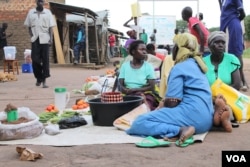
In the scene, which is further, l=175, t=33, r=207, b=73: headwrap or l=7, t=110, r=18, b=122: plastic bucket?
l=7, t=110, r=18, b=122: plastic bucket

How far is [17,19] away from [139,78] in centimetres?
1373

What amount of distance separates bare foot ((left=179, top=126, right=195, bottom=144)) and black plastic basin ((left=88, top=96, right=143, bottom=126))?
3.17ft

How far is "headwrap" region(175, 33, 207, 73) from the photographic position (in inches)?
174

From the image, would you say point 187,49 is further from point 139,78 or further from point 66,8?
point 66,8

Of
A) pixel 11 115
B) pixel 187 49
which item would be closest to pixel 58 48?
pixel 11 115

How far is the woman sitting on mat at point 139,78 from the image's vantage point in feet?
18.2

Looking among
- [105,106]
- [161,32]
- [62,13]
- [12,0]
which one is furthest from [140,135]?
[62,13]

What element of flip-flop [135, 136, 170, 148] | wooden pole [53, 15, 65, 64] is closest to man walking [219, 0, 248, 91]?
flip-flop [135, 136, 170, 148]

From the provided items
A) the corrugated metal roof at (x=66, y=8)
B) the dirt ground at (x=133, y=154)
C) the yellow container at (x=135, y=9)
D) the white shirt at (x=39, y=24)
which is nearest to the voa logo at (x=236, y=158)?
the dirt ground at (x=133, y=154)

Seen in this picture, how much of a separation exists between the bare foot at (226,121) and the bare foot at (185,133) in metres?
0.50

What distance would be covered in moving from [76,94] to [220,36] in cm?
405

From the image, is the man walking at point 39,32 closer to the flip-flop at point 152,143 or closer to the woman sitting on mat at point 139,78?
the woman sitting on mat at point 139,78

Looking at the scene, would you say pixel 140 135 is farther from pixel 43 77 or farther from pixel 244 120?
pixel 43 77

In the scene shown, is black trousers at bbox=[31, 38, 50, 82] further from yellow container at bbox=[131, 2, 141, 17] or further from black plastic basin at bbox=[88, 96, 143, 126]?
black plastic basin at bbox=[88, 96, 143, 126]
